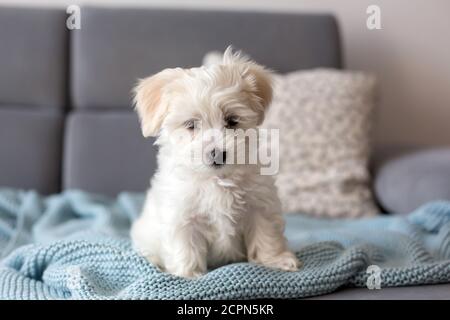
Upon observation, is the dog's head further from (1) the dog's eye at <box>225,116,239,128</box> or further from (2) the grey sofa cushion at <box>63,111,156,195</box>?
(2) the grey sofa cushion at <box>63,111,156,195</box>

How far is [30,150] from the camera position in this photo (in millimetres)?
2326

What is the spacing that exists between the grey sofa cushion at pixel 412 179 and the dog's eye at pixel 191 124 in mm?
1050

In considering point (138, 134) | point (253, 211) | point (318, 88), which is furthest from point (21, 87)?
point (253, 211)

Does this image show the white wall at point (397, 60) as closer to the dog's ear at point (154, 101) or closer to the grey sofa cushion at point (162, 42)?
the grey sofa cushion at point (162, 42)

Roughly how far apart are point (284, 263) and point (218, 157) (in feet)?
1.07

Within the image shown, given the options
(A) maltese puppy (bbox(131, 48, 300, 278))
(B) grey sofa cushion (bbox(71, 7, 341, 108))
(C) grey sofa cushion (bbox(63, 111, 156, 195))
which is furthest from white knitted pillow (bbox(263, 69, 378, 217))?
(A) maltese puppy (bbox(131, 48, 300, 278))

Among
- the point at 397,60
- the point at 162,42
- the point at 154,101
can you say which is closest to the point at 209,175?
the point at 154,101

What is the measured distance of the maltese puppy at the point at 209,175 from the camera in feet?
3.95

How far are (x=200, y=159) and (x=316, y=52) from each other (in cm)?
137

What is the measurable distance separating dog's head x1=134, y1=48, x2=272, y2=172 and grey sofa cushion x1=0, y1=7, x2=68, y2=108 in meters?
1.21

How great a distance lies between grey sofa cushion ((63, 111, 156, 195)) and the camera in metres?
2.29

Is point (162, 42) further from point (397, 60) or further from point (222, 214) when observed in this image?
point (222, 214)

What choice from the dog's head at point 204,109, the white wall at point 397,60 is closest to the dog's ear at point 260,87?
the dog's head at point 204,109
